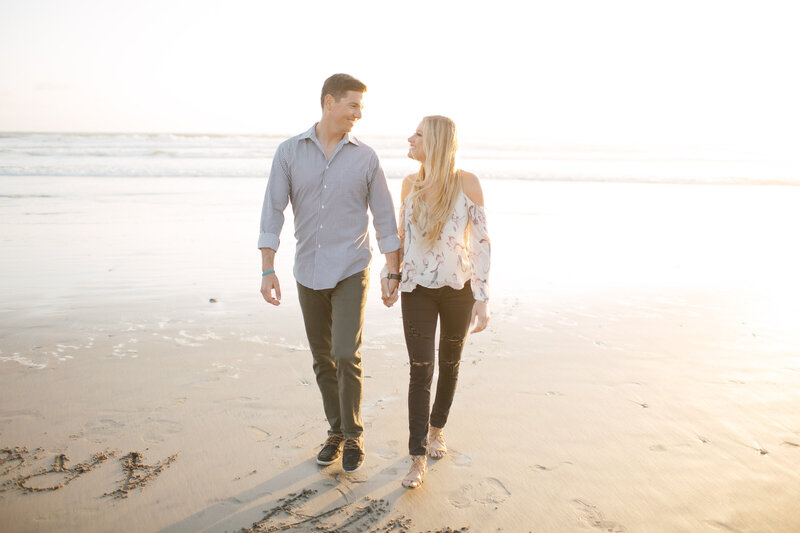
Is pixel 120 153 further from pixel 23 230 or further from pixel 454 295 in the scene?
pixel 454 295

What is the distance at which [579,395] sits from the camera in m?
4.21

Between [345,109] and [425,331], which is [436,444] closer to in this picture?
[425,331]

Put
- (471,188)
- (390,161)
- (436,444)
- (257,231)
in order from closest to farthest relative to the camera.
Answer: (471,188) < (436,444) < (257,231) < (390,161)

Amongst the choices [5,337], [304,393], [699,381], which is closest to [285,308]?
[304,393]

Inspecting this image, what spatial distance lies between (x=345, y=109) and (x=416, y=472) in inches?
75.0

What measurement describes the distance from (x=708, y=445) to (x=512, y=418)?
1114mm

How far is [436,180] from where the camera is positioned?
3094mm

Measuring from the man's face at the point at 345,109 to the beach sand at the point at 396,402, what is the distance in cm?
180

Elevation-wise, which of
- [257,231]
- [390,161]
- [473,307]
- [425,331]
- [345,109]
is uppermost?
[345,109]

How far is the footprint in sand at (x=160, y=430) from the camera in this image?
138 inches

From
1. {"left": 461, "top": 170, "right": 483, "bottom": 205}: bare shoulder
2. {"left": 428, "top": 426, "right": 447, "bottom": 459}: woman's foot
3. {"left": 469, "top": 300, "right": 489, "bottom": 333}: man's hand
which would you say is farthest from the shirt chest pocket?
{"left": 428, "top": 426, "right": 447, "bottom": 459}: woman's foot

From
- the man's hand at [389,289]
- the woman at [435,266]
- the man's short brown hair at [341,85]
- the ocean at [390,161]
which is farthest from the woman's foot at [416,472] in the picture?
the ocean at [390,161]

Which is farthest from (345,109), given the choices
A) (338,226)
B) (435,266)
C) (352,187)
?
(435,266)

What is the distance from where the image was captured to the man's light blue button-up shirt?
325 centimetres
